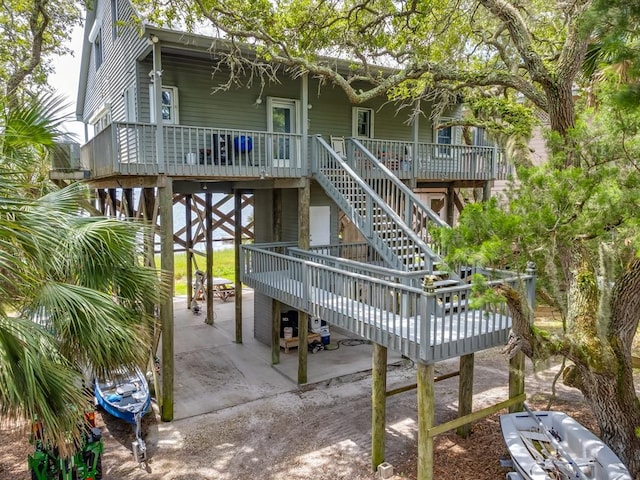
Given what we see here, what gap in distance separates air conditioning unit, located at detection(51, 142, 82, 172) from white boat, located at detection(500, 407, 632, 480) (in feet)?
37.9

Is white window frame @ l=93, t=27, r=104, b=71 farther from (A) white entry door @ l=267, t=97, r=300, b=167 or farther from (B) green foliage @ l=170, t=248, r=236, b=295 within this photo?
(B) green foliage @ l=170, t=248, r=236, b=295

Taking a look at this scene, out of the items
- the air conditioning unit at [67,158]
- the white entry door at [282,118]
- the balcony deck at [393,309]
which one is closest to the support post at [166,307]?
the balcony deck at [393,309]

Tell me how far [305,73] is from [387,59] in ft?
12.2

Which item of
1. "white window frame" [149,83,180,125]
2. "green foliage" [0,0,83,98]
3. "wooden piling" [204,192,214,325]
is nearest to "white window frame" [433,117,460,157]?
"white window frame" [149,83,180,125]

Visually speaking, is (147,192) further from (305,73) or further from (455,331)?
(455,331)

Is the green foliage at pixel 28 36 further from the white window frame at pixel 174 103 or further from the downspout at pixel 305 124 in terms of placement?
the downspout at pixel 305 124

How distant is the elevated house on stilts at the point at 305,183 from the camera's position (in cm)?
663

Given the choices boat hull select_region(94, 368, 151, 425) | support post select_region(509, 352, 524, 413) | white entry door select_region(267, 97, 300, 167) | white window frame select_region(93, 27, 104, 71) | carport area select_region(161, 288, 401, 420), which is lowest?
carport area select_region(161, 288, 401, 420)

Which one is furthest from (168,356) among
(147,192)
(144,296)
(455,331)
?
(455,331)

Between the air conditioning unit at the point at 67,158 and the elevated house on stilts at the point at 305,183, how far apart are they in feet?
0.72

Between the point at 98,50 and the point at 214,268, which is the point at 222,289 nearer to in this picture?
the point at 214,268

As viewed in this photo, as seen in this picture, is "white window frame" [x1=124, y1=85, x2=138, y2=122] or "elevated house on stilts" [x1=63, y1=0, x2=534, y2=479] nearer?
"elevated house on stilts" [x1=63, y1=0, x2=534, y2=479]

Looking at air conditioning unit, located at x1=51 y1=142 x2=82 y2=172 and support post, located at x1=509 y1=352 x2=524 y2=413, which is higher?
air conditioning unit, located at x1=51 y1=142 x2=82 y2=172

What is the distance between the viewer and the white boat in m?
5.59
